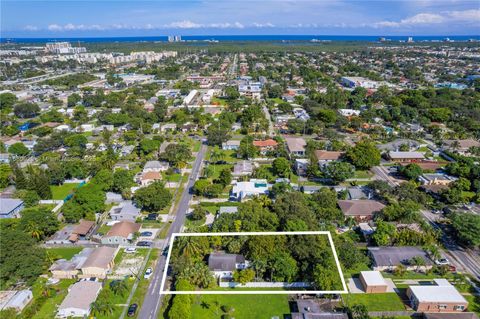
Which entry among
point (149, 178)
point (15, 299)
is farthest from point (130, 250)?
point (149, 178)

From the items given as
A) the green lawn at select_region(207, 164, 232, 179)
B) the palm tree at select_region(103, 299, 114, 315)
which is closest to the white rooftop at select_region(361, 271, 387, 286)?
the palm tree at select_region(103, 299, 114, 315)

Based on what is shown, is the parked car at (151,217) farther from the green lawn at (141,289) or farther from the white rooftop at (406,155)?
the white rooftop at (406,155)

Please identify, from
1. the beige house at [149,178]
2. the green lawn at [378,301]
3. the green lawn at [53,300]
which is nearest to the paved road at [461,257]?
the green lawn at [378,301]

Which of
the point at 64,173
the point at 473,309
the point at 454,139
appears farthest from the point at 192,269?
the point at 454,139

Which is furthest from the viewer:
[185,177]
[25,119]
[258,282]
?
[25,119]

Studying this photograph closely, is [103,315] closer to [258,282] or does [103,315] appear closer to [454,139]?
[258,282]

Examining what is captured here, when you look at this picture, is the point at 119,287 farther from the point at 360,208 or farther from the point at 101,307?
the point at 360,208
